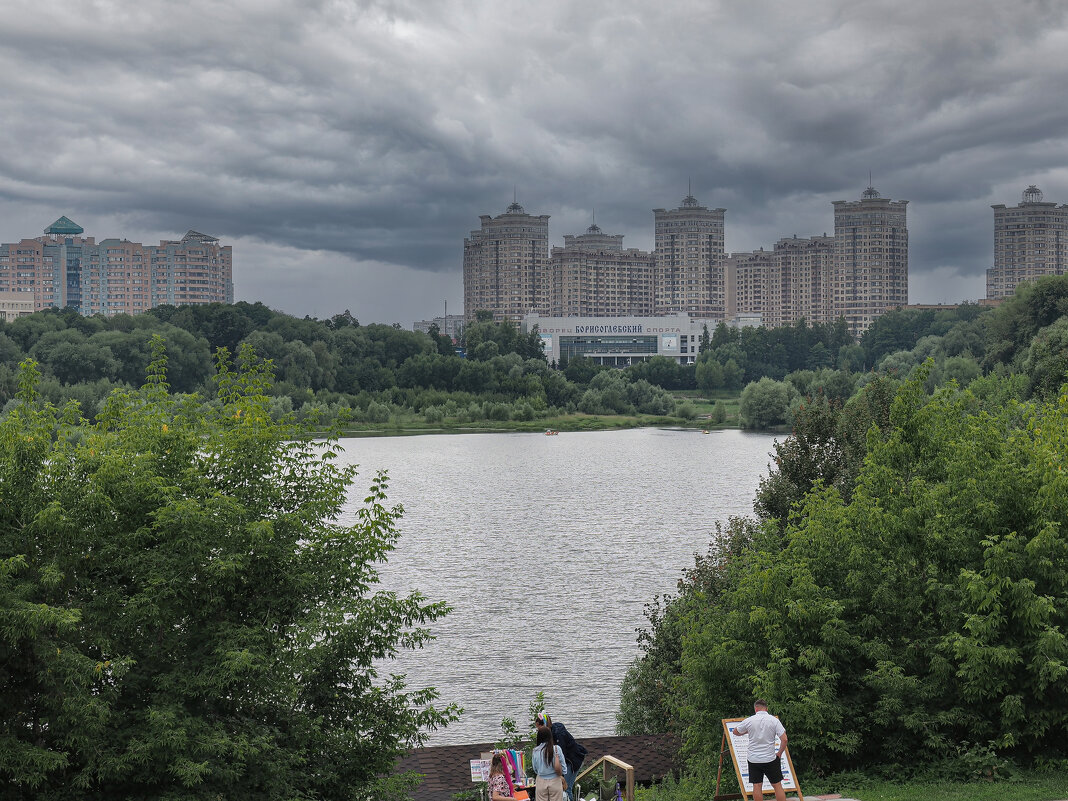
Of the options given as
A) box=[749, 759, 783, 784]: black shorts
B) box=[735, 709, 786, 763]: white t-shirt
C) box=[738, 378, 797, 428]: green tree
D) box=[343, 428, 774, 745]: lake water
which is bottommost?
box=[343, 428, 774, 745]: lake water

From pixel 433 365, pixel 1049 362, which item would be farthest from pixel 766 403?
pixel 1049 362

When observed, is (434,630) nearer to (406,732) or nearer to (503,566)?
(503,566)

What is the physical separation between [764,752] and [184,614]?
7084 millimetres

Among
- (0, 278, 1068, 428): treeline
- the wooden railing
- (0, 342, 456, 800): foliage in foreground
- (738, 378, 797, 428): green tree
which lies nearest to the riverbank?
(0, 278, 1068, 428): treeline

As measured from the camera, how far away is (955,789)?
531 inches

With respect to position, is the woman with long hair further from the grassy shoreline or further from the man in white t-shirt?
the grassy shoreline

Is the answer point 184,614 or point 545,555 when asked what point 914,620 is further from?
point 545,555

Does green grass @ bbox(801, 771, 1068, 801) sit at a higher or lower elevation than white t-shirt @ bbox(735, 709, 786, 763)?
lower

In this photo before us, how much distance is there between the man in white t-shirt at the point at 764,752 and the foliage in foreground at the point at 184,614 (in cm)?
463

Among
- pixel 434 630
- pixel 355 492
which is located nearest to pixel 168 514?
pixel 434 630

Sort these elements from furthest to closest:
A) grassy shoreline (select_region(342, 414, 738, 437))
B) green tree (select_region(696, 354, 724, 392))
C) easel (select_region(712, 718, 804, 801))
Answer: green tree (select_region(696, 354, 724, 392)), grassy shoreline (select_region(342, 414, 738, 437)), easel (select_region(712, 718, 804, 801))

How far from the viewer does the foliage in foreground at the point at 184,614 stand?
11.0 metres

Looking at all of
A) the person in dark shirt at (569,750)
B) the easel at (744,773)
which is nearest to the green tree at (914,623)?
the easel at (744,773)

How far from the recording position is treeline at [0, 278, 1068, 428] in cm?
10269
